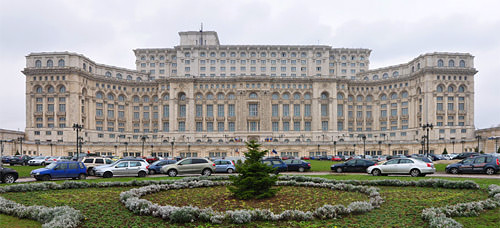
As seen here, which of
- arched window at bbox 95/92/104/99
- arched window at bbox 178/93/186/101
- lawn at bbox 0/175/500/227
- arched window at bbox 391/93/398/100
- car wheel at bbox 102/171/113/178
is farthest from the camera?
arched window at bbox 178/93/186/101

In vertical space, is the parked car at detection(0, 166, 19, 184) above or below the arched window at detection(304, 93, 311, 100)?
below

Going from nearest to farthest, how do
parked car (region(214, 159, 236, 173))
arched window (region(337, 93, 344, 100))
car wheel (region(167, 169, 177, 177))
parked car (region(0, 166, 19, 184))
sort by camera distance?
1. parked car (region(0, 166, 19, 184))
2. car wheel (region(167, 169, 177, 177))
3. parked car (region(214, 159, 236, 173))
4. arched window (region(337, 93, 344, 100))

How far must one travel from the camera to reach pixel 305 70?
105375mm

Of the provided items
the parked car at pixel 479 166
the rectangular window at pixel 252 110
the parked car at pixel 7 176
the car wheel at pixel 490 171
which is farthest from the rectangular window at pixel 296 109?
the parked car at pixel 7 176

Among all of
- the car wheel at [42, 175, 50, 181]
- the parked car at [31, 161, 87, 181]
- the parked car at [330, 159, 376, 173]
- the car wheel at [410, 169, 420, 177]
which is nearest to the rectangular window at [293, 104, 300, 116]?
the parked car at [330, 159, 376, 173]

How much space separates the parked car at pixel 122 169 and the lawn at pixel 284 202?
32.1 ft

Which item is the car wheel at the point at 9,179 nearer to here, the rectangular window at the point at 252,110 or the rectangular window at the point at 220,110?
the rectangular window at the point at 220,110

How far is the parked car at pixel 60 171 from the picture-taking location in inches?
971

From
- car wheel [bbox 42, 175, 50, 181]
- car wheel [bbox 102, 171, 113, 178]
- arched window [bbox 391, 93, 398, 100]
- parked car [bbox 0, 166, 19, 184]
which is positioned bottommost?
car wheel [bbox 102, 171, 113, 178]

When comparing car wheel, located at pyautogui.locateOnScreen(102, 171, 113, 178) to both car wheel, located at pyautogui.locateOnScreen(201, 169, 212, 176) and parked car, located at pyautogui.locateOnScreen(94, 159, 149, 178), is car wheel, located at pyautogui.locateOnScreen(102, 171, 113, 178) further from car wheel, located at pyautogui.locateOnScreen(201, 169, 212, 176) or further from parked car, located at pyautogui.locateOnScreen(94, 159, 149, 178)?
car wheel, located at pyautogui.locateOnScreen(201, 169, 212, 176)

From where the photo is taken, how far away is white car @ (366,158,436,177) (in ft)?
84.1

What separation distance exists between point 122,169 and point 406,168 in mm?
22296

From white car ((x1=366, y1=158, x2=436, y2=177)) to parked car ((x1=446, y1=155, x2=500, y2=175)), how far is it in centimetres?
413

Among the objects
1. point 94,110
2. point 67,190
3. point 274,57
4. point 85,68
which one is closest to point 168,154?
point 94,110
